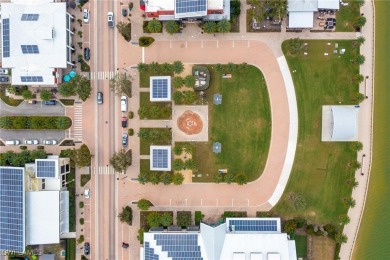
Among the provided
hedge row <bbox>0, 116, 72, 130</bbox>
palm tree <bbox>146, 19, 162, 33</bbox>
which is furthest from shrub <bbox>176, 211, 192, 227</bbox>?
palm tree <bbox>146, 19, 162, 33</bbox>

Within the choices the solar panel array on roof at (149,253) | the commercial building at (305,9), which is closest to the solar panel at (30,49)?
the solar panel array on roof at (149,253)

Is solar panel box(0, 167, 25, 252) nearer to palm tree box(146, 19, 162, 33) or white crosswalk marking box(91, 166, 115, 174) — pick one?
white crosswalk marking box(91, 166, 115, 174)

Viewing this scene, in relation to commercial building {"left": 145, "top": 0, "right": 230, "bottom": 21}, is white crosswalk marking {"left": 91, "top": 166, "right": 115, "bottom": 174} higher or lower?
lower

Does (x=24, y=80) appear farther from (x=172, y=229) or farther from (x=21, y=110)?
(x=172, y=229)

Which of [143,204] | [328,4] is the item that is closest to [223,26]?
[328,4]

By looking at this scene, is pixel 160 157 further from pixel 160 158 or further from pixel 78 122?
pixel 78 122

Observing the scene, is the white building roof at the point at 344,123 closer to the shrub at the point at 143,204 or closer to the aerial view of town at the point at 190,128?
the aerial view of town at the point at 190,128
